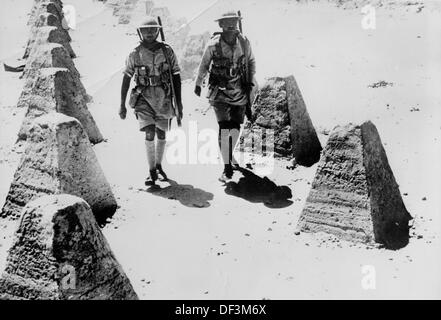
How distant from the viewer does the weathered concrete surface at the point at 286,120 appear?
20.7 feet

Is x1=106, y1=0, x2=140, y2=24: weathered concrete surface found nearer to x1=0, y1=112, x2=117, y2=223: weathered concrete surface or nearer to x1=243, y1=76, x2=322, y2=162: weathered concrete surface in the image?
x1=243, y1=76, x2=322, y2=162: weathered concrete surface

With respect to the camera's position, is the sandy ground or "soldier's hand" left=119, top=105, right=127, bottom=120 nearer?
the sandy ground

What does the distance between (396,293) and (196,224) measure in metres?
2.20

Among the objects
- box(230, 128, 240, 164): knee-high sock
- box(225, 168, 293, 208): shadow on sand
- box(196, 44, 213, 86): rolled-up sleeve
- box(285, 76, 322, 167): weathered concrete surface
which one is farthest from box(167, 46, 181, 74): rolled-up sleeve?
box(225, 168, 293, 208): shadow on sand

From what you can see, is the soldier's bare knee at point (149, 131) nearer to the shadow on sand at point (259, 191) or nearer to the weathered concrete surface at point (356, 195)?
the shadow on sand at point (259, 191)

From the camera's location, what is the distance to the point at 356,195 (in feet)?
14.9

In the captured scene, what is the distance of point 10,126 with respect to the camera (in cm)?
859

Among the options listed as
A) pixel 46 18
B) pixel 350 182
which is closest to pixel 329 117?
pixel 350 182

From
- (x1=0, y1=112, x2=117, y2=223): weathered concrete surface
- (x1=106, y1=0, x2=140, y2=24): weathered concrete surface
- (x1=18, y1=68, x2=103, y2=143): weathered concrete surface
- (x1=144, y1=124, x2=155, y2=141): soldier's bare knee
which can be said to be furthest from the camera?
(x1=106, y1=0, x2=140, y2=24): weathered concrete surface

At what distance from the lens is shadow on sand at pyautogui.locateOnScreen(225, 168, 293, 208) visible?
224 inches

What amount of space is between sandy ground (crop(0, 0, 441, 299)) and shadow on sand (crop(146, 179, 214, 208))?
3cm
